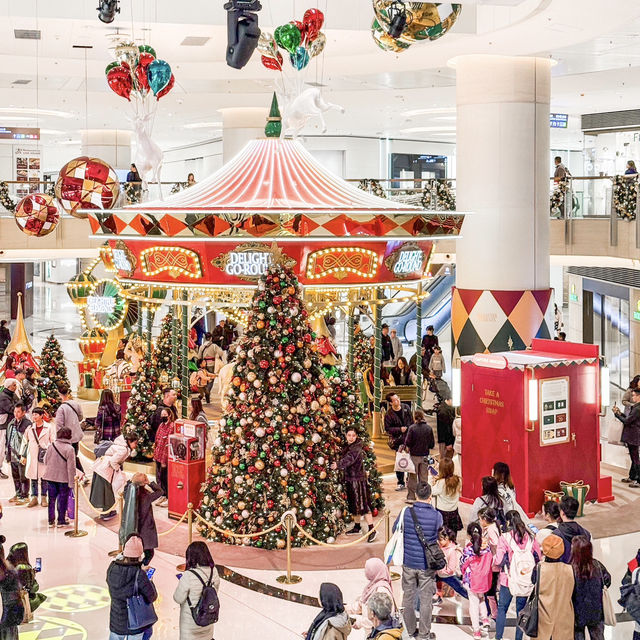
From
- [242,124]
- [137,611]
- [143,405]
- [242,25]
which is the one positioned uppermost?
[242,124]

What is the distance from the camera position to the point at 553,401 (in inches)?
445

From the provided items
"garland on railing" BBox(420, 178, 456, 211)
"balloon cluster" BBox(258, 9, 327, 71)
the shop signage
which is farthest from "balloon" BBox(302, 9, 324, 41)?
"garland on railing" BBox(420, 178, 456, 211)

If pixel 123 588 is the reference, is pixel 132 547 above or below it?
above

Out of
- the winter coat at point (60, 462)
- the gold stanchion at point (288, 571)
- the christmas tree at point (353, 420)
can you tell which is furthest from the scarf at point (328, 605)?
the winter coat at point (60, 462)

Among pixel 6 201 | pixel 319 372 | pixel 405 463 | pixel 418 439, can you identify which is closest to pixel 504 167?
pixel 418 439

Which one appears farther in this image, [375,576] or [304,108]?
[304,108]

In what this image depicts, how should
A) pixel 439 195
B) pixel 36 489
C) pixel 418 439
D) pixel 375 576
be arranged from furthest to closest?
pixel 439 195, pixel 36 489, pixel 418 439, pixel 375 576

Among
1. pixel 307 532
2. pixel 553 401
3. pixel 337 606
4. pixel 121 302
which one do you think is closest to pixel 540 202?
pixel 553 401

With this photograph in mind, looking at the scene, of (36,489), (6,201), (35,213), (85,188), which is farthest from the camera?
(6,201)

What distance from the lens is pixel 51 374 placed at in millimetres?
15930

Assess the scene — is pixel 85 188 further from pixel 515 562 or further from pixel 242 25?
pixel 515 562

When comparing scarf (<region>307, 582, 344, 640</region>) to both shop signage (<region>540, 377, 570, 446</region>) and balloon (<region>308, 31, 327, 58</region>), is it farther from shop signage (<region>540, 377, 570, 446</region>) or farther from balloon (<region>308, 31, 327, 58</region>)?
shop signage (<region>540, 377, 570, 446</region>)

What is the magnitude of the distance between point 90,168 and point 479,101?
6239mm

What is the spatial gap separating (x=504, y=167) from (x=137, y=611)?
10.2 metres
